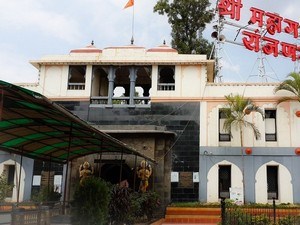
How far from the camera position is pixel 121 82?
24062mm

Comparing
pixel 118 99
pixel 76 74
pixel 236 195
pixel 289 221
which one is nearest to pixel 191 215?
→ pixel 236 195

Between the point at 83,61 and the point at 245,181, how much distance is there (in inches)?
398

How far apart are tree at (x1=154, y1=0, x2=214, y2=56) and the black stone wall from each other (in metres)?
9.91

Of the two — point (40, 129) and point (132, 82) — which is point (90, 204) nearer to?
point (40, 129)

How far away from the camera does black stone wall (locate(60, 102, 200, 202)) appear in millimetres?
19812

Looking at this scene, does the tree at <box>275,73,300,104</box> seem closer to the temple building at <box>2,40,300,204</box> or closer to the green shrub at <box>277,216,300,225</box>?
the temple building at <box>2,40,300,204</box>

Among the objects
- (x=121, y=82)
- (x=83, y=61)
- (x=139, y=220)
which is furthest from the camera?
(x=121, y=82)

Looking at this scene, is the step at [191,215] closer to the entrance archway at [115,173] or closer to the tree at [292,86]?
the entrance archway at [115,173]

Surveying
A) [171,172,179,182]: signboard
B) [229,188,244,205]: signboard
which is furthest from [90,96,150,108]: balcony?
[229,188,244,205]: signboard

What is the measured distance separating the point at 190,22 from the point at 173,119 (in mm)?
11794

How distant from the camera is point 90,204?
970cm

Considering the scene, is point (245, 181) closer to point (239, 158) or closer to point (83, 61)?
point (239, 158)

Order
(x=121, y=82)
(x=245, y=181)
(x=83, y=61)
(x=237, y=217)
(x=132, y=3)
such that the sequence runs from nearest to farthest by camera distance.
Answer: (x=237, y=217)
(x=245, y=181)
(x=83, y=61)
(x=132, y=3)
(x=121, y=82)

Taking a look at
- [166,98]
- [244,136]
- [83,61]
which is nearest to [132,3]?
[83,61]
